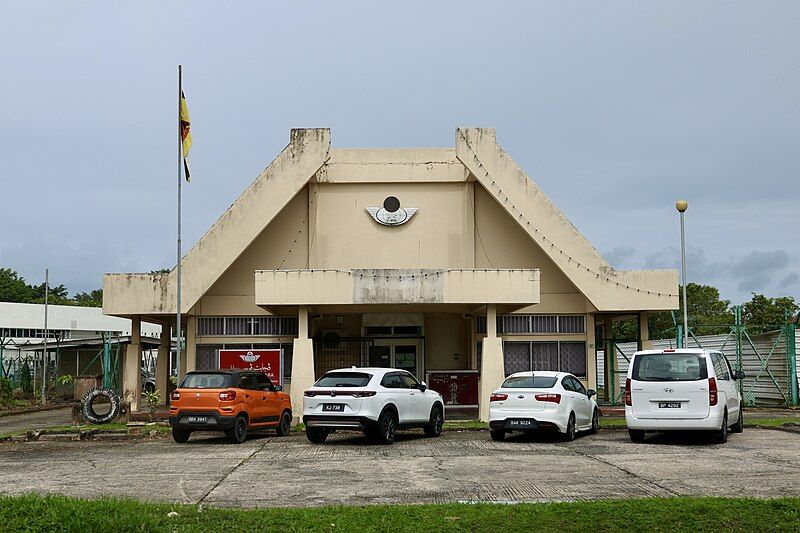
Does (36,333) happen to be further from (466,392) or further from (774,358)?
(774,358)

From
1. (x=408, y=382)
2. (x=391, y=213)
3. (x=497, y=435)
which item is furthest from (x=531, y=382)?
(x=391, y=213)

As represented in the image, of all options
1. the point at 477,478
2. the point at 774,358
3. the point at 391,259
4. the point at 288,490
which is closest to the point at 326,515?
the point at 288,490

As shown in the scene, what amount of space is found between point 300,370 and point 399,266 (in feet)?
17.8

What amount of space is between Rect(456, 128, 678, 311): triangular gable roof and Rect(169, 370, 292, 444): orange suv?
34.5 feet

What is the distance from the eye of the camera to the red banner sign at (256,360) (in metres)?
28.7

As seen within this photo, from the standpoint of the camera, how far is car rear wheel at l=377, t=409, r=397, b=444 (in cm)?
1916

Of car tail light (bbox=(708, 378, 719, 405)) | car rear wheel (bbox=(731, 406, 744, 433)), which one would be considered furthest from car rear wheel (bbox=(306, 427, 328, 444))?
car rear wheel (bbox=(731, 406, 744, 433))

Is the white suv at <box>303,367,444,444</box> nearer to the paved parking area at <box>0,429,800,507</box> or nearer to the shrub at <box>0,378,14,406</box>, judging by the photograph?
the paved parking area at <box>0,429,800,507</box>

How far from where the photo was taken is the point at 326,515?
9.66 metres

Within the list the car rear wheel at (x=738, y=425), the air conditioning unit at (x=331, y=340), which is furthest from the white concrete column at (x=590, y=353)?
the car rear wheel at (x=738, y=425)

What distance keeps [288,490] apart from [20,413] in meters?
25.1

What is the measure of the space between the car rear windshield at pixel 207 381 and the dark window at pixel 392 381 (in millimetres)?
3308

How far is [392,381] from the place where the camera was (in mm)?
20141

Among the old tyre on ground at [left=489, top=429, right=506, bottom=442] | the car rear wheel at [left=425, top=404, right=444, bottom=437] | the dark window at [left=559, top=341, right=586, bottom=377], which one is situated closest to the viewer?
the old tyre on ground at [left=489, top=429, right=506, bottom=442]
